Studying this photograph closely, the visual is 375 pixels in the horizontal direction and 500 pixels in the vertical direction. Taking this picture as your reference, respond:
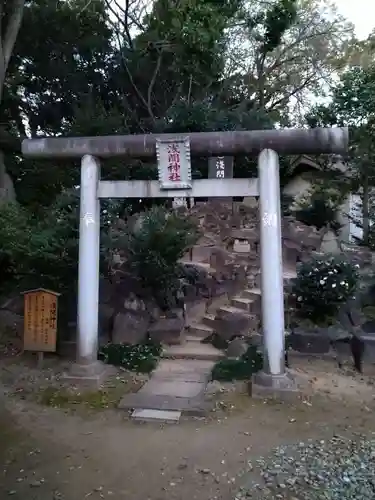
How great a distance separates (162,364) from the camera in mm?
6441

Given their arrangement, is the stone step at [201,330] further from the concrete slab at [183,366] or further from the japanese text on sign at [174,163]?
the japanese text on sign at [174,163]

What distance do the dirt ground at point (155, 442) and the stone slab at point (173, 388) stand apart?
31cm

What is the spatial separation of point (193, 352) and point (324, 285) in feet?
7.11

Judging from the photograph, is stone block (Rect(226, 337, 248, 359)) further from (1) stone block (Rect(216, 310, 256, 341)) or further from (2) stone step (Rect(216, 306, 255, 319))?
(2) stone step (Rect(216, 306, 255, 319))

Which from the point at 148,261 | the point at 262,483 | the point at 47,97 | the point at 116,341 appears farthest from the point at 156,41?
the point at 262,483

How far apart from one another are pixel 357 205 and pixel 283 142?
897 centimetres

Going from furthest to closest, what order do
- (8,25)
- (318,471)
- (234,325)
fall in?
1. (8,25)
2. (234,325)
3. (318,471)

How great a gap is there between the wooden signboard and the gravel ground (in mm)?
3311

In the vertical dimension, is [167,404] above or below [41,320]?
below

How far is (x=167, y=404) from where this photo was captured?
5.00 m

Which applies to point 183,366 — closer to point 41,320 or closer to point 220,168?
point 41,320

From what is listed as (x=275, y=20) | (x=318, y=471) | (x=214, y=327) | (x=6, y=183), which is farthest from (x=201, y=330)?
(x=275, y=20)

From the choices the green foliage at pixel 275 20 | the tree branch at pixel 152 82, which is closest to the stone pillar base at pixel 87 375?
the tree branch at pixel 152 82

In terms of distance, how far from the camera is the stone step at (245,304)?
786 centimetres
